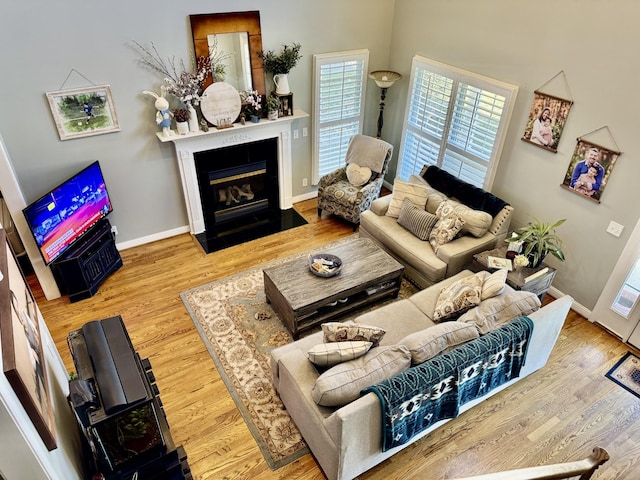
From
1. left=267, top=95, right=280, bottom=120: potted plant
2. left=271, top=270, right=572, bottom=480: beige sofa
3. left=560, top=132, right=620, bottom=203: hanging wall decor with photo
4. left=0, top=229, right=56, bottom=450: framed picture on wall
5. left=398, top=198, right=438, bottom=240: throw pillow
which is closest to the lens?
left=0, top=229, right=56, bottom=450: framed picture on wall

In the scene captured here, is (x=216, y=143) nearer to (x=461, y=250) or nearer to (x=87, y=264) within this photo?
(x=87, y=264)

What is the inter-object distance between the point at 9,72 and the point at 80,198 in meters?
1.30

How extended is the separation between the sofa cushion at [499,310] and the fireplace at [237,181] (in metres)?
3.15

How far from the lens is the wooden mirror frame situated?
4797mm

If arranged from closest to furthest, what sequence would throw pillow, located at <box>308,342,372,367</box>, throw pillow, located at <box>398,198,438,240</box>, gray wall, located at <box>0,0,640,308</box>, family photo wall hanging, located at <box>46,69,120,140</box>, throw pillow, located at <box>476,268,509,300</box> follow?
throw pillow, located at <box>308,342,372,367</box>
throw pillow, located at <box>476,268,509,300</box>
gray wall, located at <box>0,0,640,308</box>
family photo wall hanging, located at <box>46,69,120,140</box>
throw pillow, located at <box>398,198,438,240</box>

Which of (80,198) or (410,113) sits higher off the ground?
(410,113)

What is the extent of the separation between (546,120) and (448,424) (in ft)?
10.4

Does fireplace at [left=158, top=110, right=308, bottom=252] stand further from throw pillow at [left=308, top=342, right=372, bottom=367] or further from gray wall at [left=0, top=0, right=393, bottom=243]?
throw pillow at [left=308, top=342, right=372, bottom=367]

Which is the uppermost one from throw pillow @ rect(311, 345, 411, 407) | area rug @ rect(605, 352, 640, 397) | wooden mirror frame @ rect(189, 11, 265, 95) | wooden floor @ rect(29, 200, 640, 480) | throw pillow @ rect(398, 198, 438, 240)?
wooden mirror frame @ rect(189, 11, 265, 95)

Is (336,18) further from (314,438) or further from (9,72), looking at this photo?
(314,438)

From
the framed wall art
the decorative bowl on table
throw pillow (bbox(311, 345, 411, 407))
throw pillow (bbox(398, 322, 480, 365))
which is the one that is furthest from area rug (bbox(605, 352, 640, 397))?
the framed wall art

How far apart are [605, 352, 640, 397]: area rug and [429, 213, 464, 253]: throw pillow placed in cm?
193

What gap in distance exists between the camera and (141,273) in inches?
205

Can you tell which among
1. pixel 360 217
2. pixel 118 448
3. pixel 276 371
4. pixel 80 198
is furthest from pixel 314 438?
pixel 80 198
